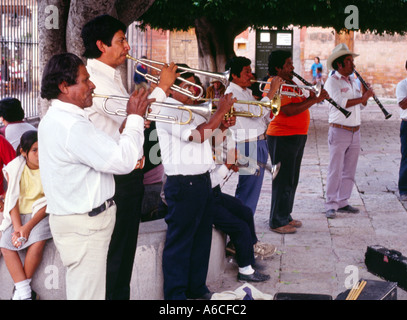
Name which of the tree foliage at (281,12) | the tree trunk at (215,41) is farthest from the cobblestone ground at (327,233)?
the tree trunk at (215,41)

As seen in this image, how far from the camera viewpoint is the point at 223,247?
4812mm

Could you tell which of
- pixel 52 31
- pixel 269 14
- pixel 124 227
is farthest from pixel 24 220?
pixel 269 14

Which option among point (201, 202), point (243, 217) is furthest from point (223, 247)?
point (201, 202)

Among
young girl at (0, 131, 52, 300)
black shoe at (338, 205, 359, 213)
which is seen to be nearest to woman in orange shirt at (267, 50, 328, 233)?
black shoe at (338, 205, 359, 213)

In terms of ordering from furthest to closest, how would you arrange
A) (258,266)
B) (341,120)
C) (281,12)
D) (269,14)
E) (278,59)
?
(269,14) → (281,12) → (341,120) → (278,59) → (258,266)

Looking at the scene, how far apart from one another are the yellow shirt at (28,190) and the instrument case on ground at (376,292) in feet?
A: 6.81

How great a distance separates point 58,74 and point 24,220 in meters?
1.34

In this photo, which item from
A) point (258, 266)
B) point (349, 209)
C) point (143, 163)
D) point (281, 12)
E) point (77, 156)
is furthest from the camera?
point (281, 12)

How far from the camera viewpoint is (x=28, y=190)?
3.89m

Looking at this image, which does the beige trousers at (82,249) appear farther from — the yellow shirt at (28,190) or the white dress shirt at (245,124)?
the white dress shirt at (245,124)

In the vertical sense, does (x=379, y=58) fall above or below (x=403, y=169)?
above

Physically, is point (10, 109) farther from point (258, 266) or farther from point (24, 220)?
point (258, 266)
